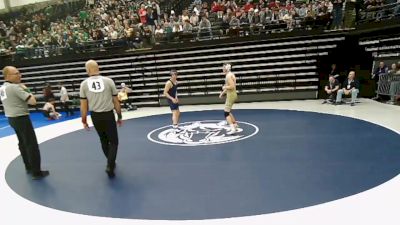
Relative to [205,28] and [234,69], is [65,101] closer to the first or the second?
[205,28]

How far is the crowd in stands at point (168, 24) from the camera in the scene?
11.6m

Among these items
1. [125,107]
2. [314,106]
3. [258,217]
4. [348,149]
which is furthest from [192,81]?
[258,217]

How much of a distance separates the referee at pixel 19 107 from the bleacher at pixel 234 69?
7.38 m

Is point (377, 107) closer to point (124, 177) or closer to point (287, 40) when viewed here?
point (287, 40)

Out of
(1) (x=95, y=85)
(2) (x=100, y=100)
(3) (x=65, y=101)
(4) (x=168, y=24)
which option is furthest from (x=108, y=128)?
(4) (x=168, y=24)

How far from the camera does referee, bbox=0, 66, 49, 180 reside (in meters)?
5.05

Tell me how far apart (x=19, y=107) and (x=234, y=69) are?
26.5 feet

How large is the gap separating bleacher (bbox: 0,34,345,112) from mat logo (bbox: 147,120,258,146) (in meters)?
3.70

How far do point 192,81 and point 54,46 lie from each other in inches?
247

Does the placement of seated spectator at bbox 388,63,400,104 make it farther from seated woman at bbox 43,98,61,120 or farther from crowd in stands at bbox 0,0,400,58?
seated woman at bbox 43,98,61,120

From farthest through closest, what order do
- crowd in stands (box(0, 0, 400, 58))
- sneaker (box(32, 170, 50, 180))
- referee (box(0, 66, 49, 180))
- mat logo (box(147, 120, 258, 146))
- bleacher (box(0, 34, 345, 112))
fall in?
1. crowd in stands (box(0, 0, 400, 58))
2. bleacher (box(0, 34, 345, 112))
3. mat logo (box(147, 120, 258, 146))
4. sneaker (box(32, 170, 50, 180))
5. referee (box(0, 66, 49, 180))

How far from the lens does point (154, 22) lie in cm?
1366

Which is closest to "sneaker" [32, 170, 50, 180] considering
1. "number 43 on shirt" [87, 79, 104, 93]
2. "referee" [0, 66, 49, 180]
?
"referee" [0, 66, 49, 180]

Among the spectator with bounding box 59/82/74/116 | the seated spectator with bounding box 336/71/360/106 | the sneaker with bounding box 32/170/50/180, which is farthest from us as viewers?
the spectator with bounding box 59/82/74/116
